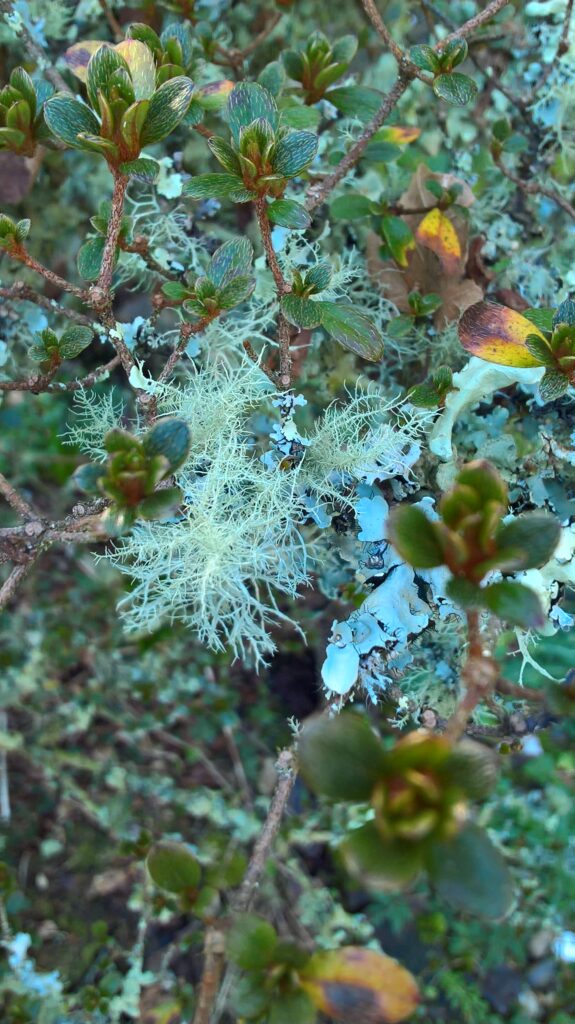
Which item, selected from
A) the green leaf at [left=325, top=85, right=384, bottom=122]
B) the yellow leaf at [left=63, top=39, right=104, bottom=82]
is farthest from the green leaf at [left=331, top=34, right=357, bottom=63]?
the yellow leaf at [left=63, top=39, right=104, bottom=82]

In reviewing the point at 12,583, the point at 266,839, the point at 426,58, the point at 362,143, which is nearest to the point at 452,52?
the point at 426,58

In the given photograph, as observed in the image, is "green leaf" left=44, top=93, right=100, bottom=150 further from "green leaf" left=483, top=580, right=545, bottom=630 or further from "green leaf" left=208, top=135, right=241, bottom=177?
"green leaf" left=483, top=580, right=545, bottom=630

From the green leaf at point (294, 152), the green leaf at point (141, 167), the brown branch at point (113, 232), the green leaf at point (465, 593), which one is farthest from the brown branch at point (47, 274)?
the green leaf at point (465, 593)

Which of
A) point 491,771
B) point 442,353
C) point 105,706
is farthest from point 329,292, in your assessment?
point 105,706

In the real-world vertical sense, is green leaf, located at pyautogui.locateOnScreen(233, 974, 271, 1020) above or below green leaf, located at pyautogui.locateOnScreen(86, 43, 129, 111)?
below

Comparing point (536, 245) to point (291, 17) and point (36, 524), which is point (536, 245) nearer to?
point (291, 17)
